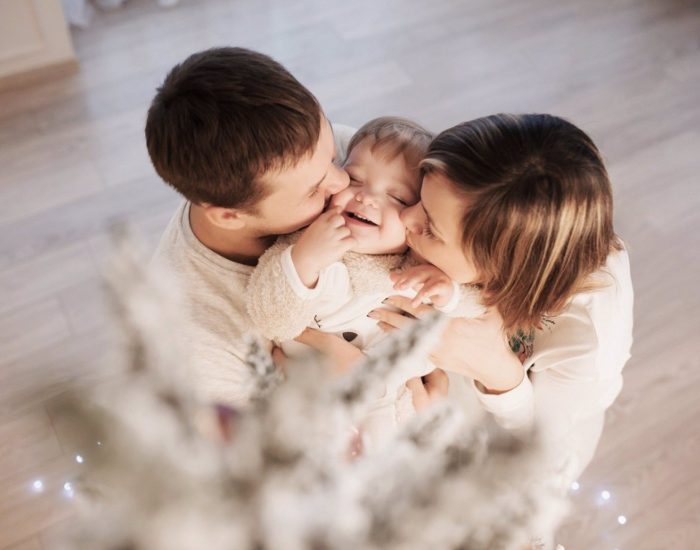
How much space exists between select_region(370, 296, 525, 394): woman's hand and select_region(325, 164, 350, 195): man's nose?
250 mm

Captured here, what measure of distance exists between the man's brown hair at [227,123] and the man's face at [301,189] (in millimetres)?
26

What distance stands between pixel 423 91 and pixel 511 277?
167 centimetres

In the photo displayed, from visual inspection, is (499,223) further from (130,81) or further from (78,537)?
(130,81)

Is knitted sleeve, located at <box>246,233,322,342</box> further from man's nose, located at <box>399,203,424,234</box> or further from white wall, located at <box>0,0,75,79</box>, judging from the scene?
white wall, located at <box>0,0,75,79</box>

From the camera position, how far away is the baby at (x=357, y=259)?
1056mm

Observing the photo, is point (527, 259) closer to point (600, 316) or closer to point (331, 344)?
point (600, 316)

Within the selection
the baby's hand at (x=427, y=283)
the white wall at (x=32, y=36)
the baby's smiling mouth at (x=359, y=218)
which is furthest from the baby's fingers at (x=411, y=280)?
the white wall at (x=32, y=36)

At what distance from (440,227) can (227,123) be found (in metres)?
0.38

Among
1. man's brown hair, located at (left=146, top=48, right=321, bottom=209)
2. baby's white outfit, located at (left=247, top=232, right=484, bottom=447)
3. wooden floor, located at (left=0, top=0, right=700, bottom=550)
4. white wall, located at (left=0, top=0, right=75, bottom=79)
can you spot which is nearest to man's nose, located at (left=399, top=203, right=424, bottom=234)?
baby's white outfit, located at (left=247, top=232, right=484, bottom=447)

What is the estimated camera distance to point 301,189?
3.46 ft

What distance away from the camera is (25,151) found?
91.8 inches

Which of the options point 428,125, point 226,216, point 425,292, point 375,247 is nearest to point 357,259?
point 375,247

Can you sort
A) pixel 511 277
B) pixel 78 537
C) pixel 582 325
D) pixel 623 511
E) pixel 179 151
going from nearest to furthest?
pixel 78 537
pixel 179 151
pixel 511 277
pixel 582 325
pixel 623 511

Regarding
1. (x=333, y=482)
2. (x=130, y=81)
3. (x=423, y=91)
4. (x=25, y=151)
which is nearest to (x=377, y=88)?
(x=423, y=91)
